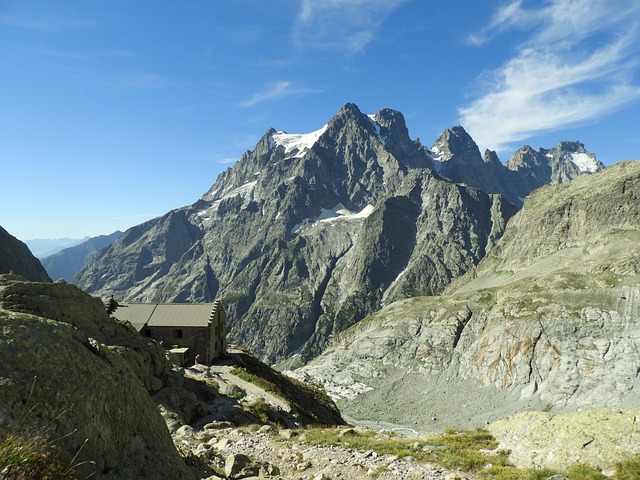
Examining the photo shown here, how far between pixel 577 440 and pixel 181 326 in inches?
1634

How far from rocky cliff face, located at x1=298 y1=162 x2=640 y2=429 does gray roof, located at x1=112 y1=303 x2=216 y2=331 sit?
59.4 m

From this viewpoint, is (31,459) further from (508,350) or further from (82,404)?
(508,350)

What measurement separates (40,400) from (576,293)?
12092cm

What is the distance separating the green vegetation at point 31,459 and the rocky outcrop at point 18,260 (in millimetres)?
209653

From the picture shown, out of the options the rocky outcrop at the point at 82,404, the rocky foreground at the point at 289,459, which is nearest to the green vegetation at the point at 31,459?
the rocky outcrop at the point at 82,404

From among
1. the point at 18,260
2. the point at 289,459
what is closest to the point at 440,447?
the point at 289,459

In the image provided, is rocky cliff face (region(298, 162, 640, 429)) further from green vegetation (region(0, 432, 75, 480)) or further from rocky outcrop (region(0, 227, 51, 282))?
rocky outcrop (region(0, 227, 51, 282))

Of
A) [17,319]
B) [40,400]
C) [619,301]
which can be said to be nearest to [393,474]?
[40,400]

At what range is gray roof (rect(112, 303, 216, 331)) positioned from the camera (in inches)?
1817

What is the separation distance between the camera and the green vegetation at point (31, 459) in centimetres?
534

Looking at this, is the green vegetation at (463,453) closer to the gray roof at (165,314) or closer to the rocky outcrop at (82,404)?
the rocky outcrop at (82,404)

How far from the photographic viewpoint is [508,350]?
97750mm

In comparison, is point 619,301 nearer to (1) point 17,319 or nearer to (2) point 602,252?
(2) point 602,252

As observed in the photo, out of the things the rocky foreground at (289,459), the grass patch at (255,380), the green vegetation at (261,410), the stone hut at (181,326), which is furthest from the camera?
the stone hut at (181,326)
